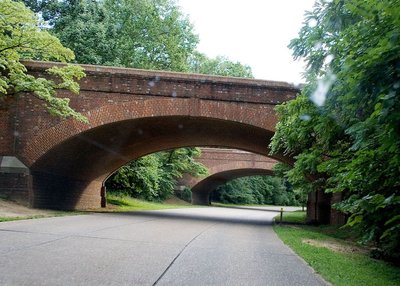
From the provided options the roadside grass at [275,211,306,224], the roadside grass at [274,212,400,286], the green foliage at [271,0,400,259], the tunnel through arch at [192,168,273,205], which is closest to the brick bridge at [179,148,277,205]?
the tunnel through arch at [192,168,273,205]

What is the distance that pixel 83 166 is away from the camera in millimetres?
20766

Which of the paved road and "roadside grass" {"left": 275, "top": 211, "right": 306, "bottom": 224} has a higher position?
the paved road

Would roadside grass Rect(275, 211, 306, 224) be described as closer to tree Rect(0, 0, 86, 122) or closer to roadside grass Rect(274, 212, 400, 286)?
roadside grass Rect(274, 212, 400, 286)

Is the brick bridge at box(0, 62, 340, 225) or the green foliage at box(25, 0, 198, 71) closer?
the brick bridge at box(0, 62, 340, 225)

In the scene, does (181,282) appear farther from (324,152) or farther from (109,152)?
(109,152)

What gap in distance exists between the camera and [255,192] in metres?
67.0

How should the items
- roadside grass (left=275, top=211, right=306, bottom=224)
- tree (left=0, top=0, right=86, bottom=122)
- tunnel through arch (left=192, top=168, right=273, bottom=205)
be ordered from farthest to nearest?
tunnel through arch (left=192, top=168, right=273, bottom=205)
roadside grass (left=275, top=211, right=306, bottom=224)
tree (left=0, top=0, right=86, bottom=122)

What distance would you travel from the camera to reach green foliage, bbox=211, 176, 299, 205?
2367 inches

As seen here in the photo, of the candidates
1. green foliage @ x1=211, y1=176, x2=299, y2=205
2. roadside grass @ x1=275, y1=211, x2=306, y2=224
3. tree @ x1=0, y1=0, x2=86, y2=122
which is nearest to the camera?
tree @ x1=0, y1=0, x2=86, y2=122

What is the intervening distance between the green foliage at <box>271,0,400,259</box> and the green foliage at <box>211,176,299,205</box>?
45546 millimetres

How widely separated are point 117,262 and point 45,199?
12.7m

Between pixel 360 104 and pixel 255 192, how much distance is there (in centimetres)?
6241

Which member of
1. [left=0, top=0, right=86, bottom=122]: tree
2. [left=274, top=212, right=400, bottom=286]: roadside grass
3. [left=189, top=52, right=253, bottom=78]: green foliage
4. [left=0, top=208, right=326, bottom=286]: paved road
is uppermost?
[left=189, top=52, right=253, bottom=78]: green foliage

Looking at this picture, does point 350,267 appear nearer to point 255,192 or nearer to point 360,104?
point 360,104
